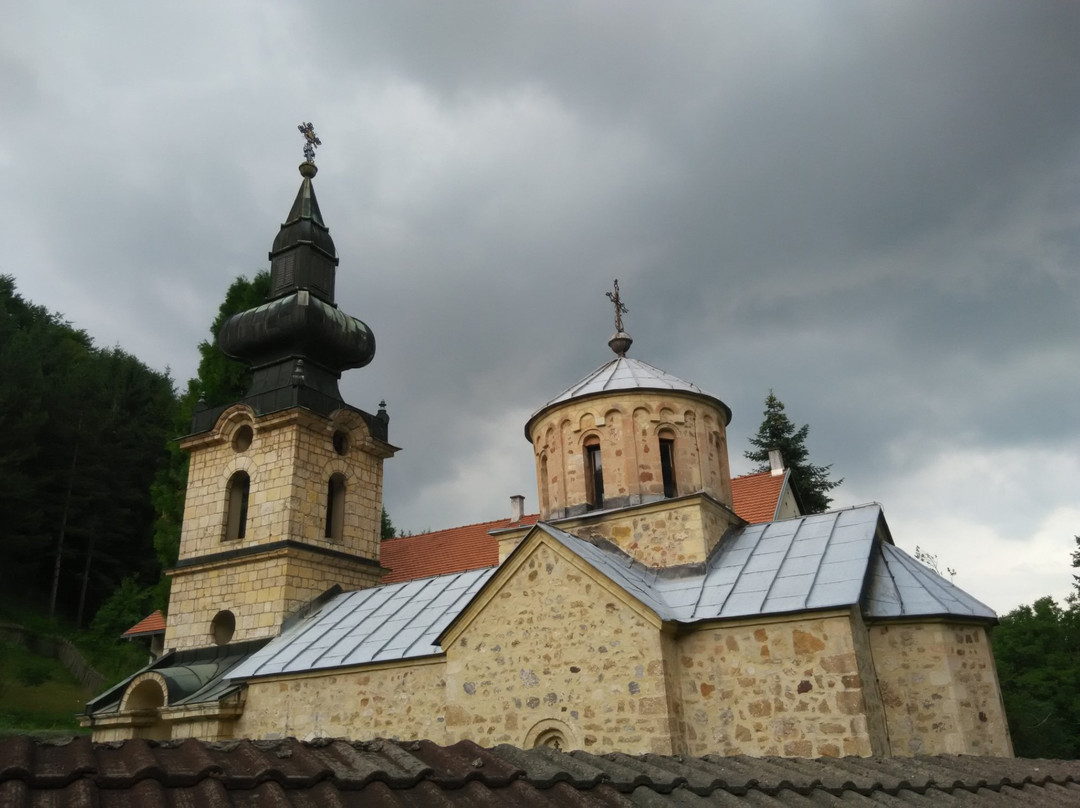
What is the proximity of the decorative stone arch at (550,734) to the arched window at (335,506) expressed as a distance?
26.5ft

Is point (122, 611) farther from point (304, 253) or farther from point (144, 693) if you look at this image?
point (304, 253)

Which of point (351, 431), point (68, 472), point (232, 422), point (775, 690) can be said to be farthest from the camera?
point (68, 472)

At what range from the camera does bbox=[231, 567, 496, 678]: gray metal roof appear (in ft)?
38.3

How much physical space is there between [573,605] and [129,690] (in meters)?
8.50

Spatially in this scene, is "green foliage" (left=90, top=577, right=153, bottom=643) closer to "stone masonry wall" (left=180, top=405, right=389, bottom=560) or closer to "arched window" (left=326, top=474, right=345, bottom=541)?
"stone masonry wall" (left=180, top=405, right=389, bottom=560)

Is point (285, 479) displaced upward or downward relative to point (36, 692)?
upward

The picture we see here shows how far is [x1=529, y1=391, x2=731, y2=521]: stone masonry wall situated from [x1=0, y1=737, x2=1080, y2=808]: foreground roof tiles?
6.82m

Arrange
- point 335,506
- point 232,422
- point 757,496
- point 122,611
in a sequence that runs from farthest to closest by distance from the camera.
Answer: point 122,611 → point 757,496 → point 335,506 → point 232,422

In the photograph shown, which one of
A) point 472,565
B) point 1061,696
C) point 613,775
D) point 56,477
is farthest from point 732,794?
point 56,477

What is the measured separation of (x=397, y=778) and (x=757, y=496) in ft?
52.3

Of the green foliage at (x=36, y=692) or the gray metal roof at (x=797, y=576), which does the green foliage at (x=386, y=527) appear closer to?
the green foliage at (x=36, y=692)

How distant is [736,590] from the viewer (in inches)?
377

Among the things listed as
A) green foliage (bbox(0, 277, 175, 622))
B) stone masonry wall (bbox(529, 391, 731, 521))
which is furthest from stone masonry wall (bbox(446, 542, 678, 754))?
green foliage (bbox(0, 277, 175, 622))

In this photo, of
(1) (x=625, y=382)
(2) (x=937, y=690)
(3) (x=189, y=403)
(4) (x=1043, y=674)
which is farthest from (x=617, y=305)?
(4) (x=1043, y=674)
